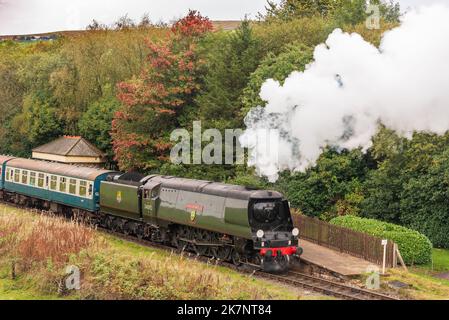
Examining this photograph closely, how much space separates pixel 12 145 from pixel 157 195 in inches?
1745

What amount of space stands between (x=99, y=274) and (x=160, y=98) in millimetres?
→ 24667

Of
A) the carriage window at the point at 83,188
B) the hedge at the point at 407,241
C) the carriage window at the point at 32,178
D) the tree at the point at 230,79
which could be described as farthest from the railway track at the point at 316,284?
the carriage window at the point at 32,178

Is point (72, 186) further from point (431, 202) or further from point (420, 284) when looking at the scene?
point (420, 284)

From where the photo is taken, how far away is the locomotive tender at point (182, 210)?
25531 mm

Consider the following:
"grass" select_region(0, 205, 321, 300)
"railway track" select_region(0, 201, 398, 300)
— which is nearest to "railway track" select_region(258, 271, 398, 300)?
"railway track" select_region(0, 201, 398, 300)

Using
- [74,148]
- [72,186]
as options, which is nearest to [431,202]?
[72,186]

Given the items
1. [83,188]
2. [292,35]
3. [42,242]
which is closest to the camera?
[42,242]

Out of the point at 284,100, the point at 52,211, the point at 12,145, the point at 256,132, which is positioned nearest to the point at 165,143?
the point at 52,211

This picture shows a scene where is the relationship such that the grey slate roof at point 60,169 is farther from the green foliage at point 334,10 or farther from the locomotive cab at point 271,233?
the green foliage at point 334,10

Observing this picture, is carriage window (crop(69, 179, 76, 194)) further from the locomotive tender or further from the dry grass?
the dry grass

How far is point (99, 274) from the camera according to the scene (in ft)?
72.9

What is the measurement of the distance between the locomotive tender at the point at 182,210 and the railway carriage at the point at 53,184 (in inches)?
2.2
